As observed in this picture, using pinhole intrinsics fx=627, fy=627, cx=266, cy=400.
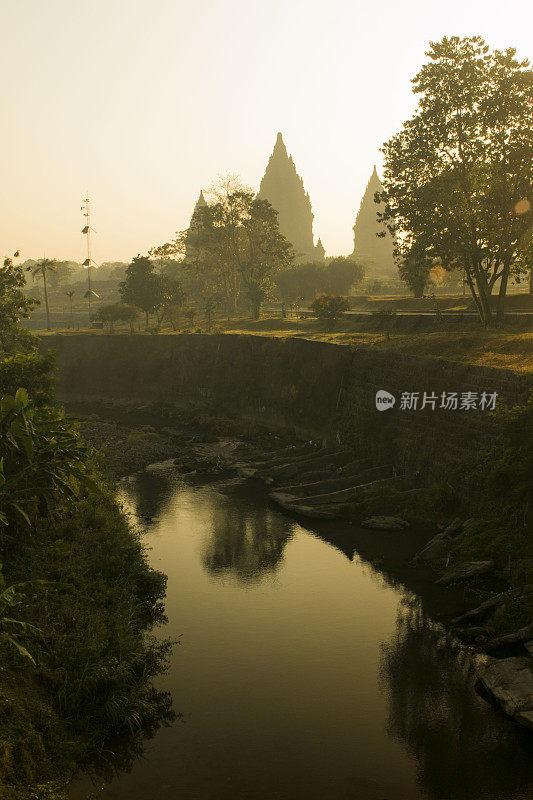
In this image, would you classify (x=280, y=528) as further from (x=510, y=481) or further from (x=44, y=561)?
(x=44, y=561)

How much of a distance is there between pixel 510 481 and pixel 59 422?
66.5 feet

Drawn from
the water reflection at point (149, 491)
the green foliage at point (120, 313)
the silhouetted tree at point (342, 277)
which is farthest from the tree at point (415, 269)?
the green foliage at point (120, 313)

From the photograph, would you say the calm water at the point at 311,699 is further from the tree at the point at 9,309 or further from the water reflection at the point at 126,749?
the tree at the point at 9,309

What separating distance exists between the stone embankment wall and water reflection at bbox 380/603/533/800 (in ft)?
47.6

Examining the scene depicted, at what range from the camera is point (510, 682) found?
1919 centimetres

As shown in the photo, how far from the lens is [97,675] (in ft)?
58.0

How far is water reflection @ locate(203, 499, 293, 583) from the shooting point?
2930cm

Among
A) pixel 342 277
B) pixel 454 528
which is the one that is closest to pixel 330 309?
pixel 454 528

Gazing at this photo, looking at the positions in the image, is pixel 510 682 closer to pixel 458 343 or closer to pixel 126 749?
pixel 126 749

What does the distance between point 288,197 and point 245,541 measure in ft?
535

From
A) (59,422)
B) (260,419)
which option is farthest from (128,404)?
(59,422)

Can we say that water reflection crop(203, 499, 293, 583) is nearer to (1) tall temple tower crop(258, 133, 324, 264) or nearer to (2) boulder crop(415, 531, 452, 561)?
(2) boulder crop(415, 531, 452, 561)

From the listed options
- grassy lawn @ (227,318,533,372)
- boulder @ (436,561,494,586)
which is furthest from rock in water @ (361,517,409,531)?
grassy lawn @ (227,318,533,372)

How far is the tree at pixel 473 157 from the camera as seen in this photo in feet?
149
